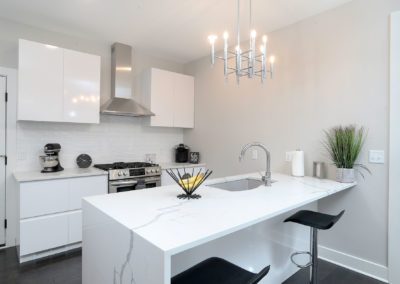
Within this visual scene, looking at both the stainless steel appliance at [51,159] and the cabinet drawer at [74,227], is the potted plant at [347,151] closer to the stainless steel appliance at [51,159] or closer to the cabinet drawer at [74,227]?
the cabinet drawer at [74,227]

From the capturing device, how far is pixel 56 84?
2896 mm

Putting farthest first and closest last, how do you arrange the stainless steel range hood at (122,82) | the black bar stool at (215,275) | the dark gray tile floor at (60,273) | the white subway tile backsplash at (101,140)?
the stainless steel range hood at (122,82)
the white subway tile backsplash at (101,140)
the dark gray tile floor at (60,273)
the black bar stool at (215,275)

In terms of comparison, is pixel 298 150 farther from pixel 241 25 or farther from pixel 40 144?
pixel 40 144

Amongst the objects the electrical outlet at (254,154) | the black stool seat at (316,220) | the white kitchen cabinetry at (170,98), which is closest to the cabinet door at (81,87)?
the white kitchen cabinetry at (170,98)

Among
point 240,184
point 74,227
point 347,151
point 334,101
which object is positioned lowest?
point 74,227

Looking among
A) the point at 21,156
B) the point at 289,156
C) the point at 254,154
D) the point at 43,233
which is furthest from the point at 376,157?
the point at 21,156

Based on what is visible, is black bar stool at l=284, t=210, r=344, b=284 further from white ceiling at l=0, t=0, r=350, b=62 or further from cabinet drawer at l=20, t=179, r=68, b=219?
cabinet drawer at l=20, t=179, r=68, b=219

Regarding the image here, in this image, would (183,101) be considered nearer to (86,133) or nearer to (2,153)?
(86,133)

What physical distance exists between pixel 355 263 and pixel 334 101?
5.32 feet

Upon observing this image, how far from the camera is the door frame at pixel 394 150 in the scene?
2.16 metres

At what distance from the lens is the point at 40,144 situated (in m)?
3.12

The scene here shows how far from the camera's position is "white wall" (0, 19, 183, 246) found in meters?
2.97

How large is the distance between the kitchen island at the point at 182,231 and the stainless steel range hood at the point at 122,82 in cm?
187

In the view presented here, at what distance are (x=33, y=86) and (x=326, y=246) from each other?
3649 millimetres
